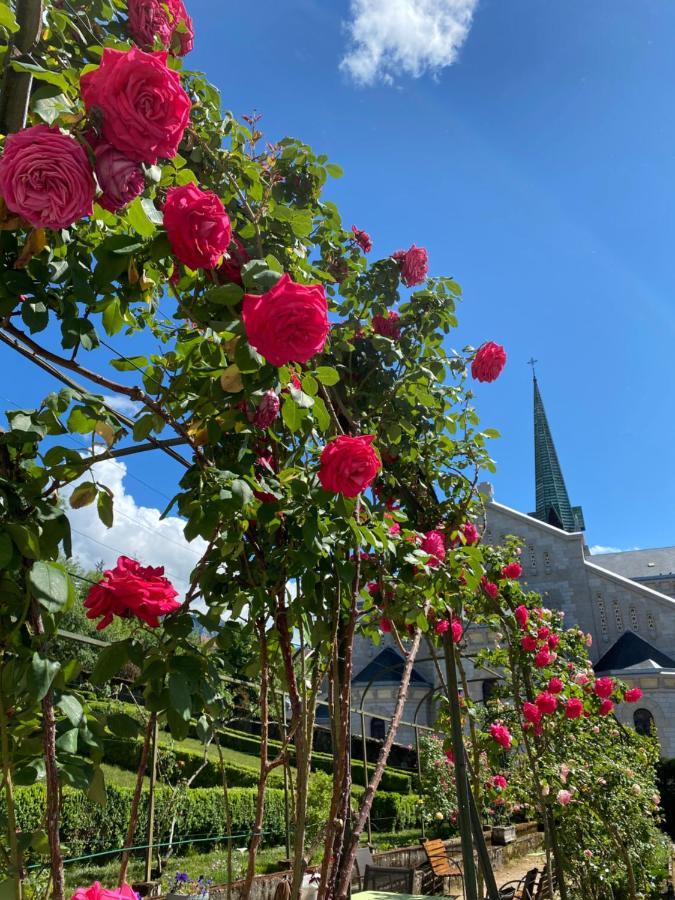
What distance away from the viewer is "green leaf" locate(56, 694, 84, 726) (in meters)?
1.08

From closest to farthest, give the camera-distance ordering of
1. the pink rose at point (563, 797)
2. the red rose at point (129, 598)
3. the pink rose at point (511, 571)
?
the red rose at point (129, 598) → the pink rose at point (563, 797) → the pink rose at point (511, 571)

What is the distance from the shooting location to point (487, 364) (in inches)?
115

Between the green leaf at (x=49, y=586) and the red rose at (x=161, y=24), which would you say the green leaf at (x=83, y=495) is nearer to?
the green leaf at (x=49, y=586)

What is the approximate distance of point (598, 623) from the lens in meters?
23.7

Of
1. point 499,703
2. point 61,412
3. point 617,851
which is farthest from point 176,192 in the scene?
point 617,851

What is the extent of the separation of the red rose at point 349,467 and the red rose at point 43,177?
0.72 metres

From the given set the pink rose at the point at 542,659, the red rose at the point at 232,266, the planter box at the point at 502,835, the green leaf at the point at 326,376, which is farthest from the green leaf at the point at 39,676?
the planter box at the point at 502,835

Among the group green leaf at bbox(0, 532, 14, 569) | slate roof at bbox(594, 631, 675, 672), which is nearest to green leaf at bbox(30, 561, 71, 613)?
green leaf at bbox(0, 532, 14, 569)

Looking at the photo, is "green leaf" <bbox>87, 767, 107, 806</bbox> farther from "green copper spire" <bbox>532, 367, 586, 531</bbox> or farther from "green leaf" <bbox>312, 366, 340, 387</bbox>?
"green copper spire" <bbox>532, 367, 586, 531</bbox>

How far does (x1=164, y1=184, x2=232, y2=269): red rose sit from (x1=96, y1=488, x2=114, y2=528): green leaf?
61 centimetres

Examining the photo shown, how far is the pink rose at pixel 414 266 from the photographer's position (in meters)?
2.77

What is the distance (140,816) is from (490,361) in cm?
924

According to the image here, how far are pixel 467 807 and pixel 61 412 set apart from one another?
255 cm

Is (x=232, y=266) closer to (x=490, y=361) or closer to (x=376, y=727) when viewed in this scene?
(x=490, y=361)
